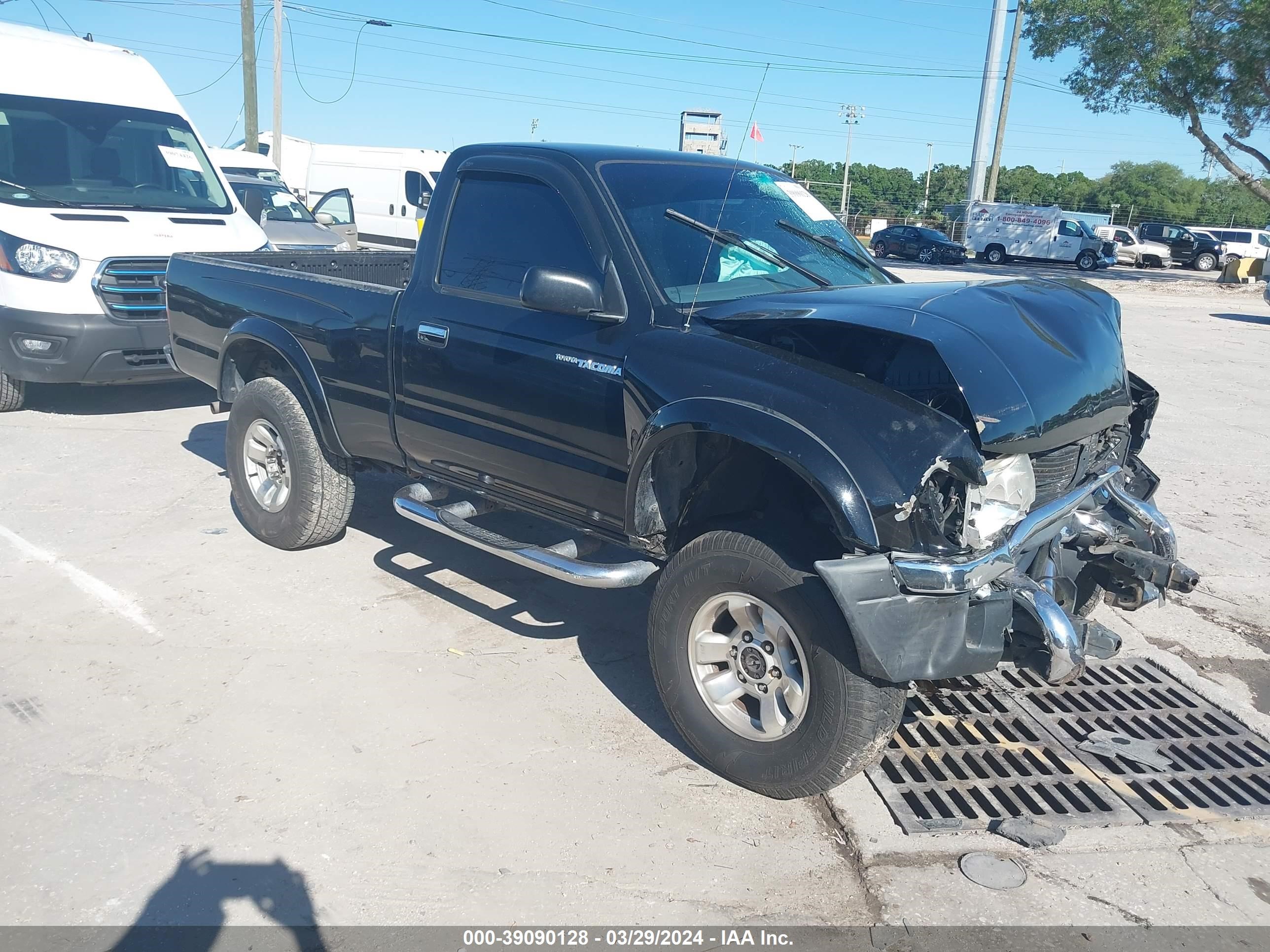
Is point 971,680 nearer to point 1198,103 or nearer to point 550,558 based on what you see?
point 550,558

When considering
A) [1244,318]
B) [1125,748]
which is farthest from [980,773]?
[1244,318]

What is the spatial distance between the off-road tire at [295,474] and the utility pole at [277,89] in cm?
2257

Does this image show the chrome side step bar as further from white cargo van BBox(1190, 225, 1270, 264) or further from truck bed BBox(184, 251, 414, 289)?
white cargo van BBox(1190, 225, 1270, 264)

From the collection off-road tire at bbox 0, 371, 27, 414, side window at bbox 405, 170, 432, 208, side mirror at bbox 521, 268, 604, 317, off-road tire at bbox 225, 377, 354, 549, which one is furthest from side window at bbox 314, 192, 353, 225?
side mirror at bbox 521, 268, 604, 317

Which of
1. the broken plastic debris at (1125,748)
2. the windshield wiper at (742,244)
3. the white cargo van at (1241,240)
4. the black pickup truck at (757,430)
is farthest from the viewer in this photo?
the white cargo van at (1241,240)

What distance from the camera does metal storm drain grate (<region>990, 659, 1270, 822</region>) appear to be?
3.59m

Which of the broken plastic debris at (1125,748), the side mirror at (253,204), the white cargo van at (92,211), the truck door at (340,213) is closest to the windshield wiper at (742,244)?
the broken plastic debris at (1125,748)

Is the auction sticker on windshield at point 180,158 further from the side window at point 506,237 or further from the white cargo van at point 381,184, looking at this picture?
the white cargo van at point 381,184

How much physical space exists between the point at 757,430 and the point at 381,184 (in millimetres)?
20969

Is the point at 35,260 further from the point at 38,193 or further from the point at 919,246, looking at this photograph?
the point at 919,246

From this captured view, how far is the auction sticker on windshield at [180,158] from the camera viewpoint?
919cm

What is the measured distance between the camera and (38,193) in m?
8.17

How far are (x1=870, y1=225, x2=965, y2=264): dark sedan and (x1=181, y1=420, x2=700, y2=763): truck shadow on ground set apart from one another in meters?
34.9

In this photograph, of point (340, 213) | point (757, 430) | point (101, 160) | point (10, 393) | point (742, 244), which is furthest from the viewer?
point (340, 213)
